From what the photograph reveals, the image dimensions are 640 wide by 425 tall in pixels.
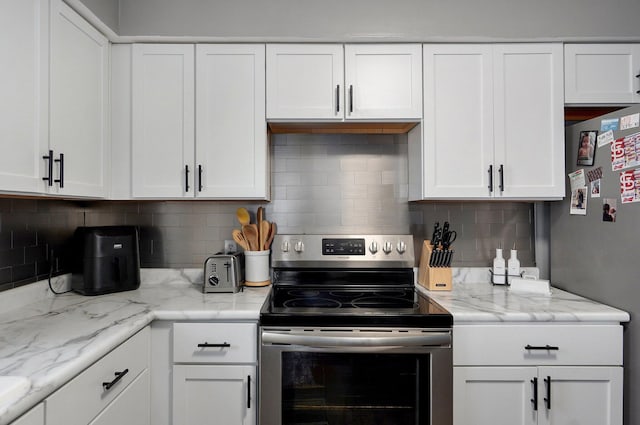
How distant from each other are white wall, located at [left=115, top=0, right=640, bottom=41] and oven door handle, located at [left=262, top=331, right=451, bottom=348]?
4.76 ft

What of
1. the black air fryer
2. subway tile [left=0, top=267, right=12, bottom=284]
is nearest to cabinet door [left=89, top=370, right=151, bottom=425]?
the black air fryer

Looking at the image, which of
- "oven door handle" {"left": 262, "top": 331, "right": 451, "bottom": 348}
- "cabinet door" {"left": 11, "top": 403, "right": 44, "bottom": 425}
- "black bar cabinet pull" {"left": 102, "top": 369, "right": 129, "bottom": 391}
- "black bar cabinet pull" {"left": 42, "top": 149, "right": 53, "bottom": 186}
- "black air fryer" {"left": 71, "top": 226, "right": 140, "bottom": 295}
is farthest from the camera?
"black air fryer" {"left": 71, "top": 226, "right": 140, "bottom": 295}

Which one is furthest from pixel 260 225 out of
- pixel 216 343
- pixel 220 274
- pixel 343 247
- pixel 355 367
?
pixel 355 367

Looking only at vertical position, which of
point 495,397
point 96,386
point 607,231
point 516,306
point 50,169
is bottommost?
point 495,397

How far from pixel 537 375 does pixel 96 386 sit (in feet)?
5.51

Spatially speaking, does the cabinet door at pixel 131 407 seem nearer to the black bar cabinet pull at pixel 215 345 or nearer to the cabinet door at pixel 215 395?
the cabinet door at pixel 215 395

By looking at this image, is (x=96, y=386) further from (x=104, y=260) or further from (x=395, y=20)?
(x=395, y=20)

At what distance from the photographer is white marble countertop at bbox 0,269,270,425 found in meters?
0.94

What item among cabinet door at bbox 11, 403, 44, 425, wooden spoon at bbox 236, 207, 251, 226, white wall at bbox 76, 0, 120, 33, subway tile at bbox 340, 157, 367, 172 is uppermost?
white wall at bbox 76, 0, 120, 33

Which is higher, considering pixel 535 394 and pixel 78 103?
pixel 78 103

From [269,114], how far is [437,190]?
96 centimetres

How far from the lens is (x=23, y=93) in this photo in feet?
4.13

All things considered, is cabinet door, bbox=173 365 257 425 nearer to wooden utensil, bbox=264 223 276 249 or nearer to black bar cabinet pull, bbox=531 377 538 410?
wooden utensil, bbox=264 223 276 249

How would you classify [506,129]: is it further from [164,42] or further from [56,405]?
[56,405]
